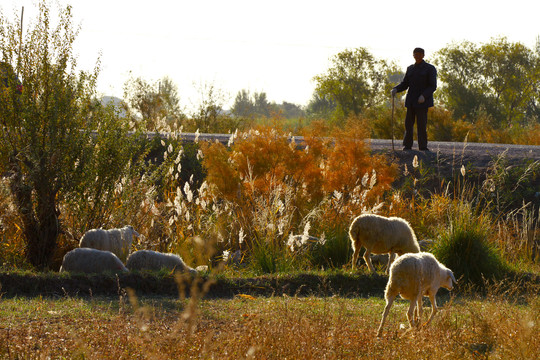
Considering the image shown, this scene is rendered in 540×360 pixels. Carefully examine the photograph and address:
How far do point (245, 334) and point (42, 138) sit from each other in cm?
548

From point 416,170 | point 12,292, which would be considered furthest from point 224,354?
point 416,170

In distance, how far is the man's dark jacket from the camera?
1567 cm

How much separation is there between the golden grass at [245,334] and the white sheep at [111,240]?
2.22 metres

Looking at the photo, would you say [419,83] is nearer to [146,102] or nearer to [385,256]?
[385,256]

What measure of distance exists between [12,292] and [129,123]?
12.2 feet

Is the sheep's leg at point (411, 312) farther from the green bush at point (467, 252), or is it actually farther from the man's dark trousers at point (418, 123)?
the man's dark trousers at point (418, 123)

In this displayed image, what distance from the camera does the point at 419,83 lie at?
15828 mm

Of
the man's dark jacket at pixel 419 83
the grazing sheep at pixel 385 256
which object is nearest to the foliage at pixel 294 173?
the grazing sheep at pixel 385 256

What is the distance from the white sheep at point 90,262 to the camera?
353 inches

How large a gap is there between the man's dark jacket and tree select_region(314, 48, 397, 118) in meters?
25.6

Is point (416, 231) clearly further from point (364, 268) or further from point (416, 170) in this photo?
point (416, 170)

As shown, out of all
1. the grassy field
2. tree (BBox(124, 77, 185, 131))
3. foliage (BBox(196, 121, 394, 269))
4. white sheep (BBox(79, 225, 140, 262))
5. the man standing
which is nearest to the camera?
the grassy field

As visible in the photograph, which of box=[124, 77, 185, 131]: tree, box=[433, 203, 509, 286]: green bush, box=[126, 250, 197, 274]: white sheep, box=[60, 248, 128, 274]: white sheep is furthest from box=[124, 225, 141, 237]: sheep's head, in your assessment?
box=[124, 77, 185, 131]: tree

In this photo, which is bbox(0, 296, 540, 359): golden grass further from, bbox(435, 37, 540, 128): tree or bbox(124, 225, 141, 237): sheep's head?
bbox(435, 37, 540, 128): tree
